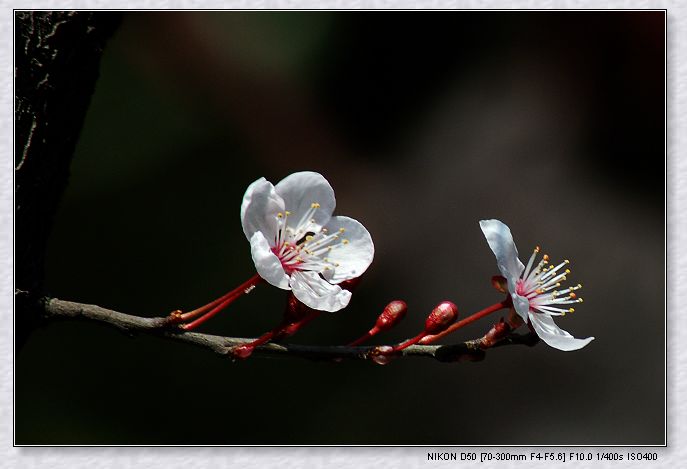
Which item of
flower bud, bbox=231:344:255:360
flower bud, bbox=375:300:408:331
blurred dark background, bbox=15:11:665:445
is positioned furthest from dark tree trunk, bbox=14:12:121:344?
blurred dark background, bbox=15:11:665:445

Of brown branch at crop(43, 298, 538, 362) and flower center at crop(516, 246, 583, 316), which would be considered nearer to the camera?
brown branch at crop(43, 298, 538, 362)

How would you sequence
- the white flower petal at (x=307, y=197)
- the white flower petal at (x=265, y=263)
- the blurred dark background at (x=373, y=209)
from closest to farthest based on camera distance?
1. the white flower petal at (x=265, y=263)
2. the white flower petal at (x=307, y=197)
3. the blurred dark background at (x=373, y=209)

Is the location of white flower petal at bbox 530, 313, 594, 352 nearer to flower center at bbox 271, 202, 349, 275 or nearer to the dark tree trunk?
flower center at bbox 271, 202, 349, 275

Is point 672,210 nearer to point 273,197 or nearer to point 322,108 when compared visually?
point 273,197

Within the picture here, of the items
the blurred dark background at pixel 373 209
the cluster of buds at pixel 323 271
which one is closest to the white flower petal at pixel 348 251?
the cluster of buds at pixel 323 271

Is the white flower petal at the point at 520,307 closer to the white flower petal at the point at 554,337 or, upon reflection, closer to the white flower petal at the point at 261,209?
the white flower petal at the point at 554,337

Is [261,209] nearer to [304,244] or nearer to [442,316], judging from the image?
[304,244]
